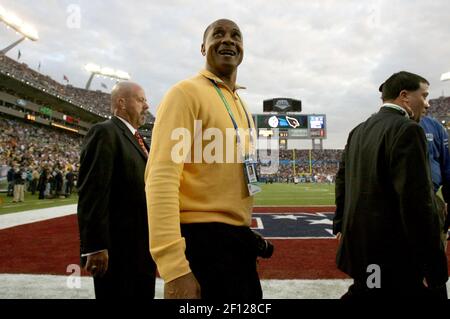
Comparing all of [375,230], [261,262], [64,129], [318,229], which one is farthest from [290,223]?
[64,129]

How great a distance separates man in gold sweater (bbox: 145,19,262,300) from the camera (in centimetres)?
137

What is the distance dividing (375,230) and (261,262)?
287 cm

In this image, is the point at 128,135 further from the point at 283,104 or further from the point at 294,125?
the point at 283,104

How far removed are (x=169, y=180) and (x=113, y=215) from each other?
1.23m

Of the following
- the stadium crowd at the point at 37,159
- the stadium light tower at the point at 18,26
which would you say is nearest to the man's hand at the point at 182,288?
the stadium crowd at the point at 37,159

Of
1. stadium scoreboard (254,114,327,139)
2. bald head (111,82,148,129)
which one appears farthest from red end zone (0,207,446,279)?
stadium scoreboard (254,114,327,139)

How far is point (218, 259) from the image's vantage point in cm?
151

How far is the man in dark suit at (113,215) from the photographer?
226 cm

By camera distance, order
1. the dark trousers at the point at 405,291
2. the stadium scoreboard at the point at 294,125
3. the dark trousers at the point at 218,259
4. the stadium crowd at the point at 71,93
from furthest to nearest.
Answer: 1. the stadium scoreboard at the point at 294,125
2. the stadium crowd at the point at 71,93
3. the dark trousers at the point at 405,291
4. the dark trousers at the point at 218,259

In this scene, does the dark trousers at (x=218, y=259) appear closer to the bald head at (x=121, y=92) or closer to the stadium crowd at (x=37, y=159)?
the bald head at (x=121, y=92)

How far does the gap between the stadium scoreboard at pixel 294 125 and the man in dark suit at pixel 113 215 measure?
4403 centimetres

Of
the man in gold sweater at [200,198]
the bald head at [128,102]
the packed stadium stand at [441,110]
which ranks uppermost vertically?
the packed stadium stand at [441,110]

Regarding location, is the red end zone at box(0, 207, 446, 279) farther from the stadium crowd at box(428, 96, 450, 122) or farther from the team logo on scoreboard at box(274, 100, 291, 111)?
the stadium crowd at box(428, 96, 450, 122)

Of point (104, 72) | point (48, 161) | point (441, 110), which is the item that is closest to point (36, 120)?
point (48, 161)
